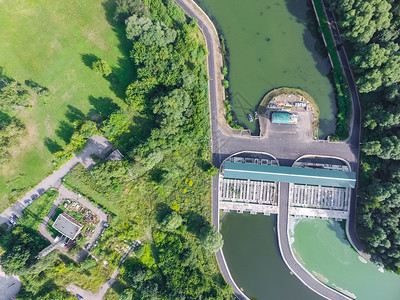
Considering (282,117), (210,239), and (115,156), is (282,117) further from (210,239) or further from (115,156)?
(115,156)

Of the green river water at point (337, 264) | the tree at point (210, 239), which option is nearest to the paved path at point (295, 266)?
the green river water at point (337, 264)

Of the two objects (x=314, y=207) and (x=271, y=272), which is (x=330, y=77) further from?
(x=271, y=272)

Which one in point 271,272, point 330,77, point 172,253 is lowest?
point 271,272

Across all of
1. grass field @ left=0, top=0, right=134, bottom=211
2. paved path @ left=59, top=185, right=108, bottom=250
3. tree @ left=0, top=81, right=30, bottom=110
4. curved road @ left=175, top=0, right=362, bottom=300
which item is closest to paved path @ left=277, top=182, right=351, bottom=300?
curved road @ left=175, top=0, right=362, bottom=300

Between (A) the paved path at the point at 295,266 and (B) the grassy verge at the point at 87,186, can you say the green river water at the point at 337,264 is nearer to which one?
(A) the paved path at the point at 295,266

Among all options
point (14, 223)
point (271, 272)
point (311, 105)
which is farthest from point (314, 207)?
point (14, 223)

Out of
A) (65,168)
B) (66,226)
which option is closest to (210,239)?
(66,226)
